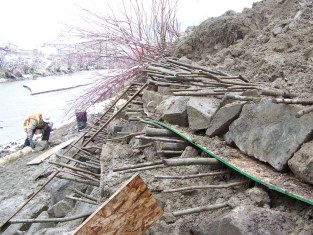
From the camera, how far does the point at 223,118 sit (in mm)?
2400

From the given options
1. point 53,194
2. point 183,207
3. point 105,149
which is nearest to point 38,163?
point 53,194

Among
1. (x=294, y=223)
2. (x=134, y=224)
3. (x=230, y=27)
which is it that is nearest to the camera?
(x=294, y=223)

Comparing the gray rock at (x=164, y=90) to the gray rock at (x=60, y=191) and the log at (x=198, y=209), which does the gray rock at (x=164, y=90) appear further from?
the gray rock at (x=60, y=191)

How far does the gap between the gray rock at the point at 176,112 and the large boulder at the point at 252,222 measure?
4.12 feet

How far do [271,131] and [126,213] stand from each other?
0.90m

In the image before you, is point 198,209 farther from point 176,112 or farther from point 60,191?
point 60,191

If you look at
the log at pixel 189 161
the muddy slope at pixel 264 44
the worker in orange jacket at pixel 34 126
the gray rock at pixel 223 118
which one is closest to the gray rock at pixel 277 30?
the muddy slope at pixel 264 44

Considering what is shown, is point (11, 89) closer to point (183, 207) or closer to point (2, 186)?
point (2, 186)

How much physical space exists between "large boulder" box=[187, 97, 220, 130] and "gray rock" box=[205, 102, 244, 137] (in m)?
0.08

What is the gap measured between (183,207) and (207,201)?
153 millimetres

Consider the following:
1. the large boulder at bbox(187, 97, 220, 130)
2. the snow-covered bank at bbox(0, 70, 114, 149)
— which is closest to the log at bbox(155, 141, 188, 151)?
the large boulder at bbox(187, 97, 220, 130)

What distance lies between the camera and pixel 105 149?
3.90m

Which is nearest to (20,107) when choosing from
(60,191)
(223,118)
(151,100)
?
(60,191)

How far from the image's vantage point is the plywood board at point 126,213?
5.33ft
